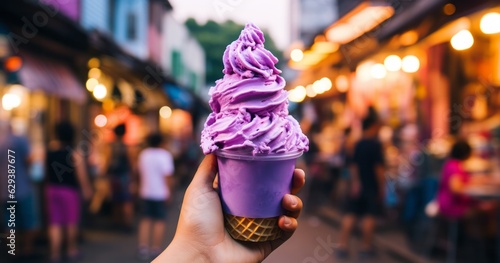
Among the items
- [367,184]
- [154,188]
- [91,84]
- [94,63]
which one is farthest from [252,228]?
[91,84]

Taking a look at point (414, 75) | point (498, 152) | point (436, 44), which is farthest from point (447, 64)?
point (498, 152)

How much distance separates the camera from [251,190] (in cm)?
209

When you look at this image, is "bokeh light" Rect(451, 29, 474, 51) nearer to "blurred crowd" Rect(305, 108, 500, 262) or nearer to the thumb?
"blurred crowd" Rect(305, 108, 500, 262)

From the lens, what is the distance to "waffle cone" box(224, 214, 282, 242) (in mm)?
2045

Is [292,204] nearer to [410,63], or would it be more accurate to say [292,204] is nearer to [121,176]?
[121,176]

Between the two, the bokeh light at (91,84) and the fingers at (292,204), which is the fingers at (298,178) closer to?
the fingers at (292,204)

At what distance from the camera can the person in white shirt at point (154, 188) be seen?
677 centimetres

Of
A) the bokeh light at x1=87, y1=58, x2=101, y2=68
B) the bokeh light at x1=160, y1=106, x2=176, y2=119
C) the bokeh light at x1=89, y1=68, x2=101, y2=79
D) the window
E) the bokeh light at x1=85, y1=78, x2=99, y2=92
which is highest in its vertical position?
the window

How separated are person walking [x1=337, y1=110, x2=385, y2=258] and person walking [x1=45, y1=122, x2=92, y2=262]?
3798 mm

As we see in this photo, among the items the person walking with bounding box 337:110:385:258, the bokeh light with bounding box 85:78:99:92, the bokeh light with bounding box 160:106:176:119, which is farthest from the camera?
the bokeh light with bounding box 160:106:176:119

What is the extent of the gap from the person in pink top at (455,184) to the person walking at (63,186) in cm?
472

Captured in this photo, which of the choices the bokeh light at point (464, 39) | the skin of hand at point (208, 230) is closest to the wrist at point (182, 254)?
the skin of hand at point (208, 230)

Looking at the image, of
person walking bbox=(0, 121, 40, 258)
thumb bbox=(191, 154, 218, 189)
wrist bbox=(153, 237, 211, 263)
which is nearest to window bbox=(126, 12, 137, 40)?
person walking bbox=(0, 121, 40, 258)

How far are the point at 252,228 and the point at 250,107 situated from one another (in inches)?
19.8
